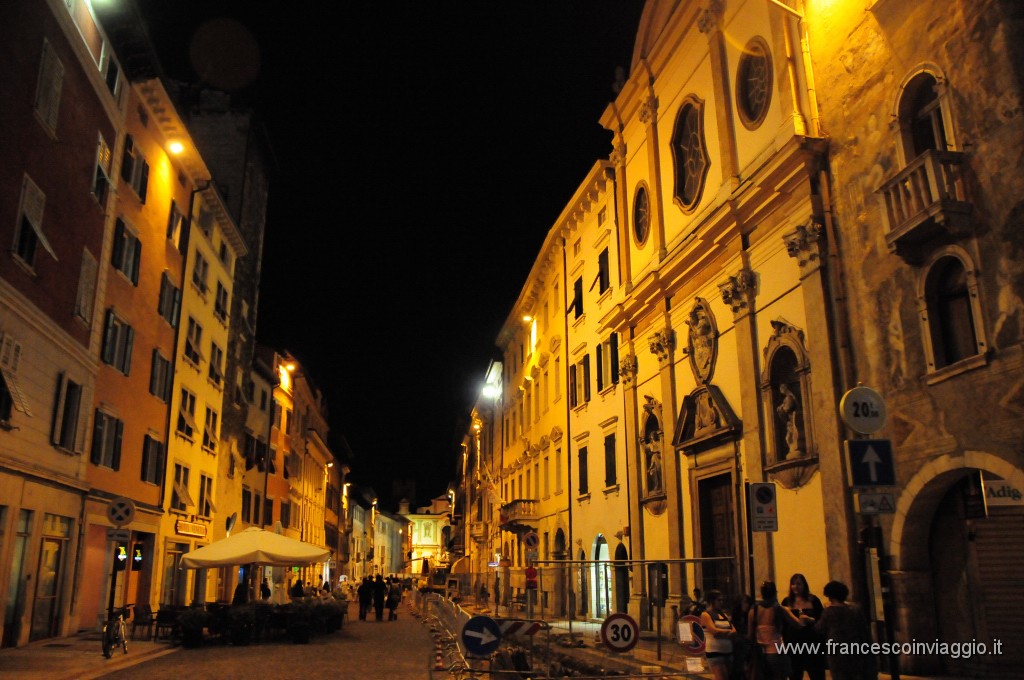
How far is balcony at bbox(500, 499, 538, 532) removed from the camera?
39.7 m

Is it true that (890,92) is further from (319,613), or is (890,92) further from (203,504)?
(203,504)

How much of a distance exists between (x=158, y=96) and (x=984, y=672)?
26.5 m

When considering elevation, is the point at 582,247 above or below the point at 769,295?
above

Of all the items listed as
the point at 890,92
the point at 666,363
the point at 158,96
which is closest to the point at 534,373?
the point at 666,363

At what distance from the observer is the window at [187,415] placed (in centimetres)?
3055

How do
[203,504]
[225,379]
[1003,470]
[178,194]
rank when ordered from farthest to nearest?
[225,379]
[203,504]
[178,194]
[1003,470]

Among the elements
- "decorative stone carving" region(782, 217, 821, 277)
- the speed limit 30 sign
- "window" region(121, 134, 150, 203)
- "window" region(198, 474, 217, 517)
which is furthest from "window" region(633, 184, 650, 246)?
"window" region(198, 474, 217, 517)

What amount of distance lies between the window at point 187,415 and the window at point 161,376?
56.1 inches

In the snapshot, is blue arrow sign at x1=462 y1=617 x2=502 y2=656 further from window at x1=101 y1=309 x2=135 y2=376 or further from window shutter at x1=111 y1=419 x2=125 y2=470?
window shutter at x1=111 y1=419 x2=125 y2=470

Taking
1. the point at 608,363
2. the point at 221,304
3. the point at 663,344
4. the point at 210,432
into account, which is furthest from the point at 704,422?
the point at 221,304

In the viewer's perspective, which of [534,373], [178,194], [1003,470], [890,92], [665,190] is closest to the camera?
[1003,470]

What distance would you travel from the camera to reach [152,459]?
88.5ft

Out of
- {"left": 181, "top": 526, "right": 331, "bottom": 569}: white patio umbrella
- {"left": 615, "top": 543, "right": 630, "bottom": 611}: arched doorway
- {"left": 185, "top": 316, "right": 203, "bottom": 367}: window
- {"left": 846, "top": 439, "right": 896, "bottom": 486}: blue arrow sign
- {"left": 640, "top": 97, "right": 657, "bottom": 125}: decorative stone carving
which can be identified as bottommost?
{"left": 615, "top": 543, "right": 630, "bottom": 611}: arched doorway

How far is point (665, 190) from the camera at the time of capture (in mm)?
24734
